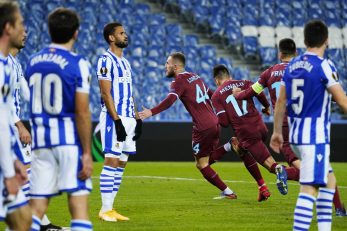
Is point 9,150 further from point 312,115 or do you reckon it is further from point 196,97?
point 196,97

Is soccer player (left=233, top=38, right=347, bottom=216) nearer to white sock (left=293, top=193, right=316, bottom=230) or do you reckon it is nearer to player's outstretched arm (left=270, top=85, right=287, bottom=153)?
player's outstretched arm (left=270, top=85, right=287, bottom=153)

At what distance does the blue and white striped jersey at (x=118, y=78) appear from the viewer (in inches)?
369

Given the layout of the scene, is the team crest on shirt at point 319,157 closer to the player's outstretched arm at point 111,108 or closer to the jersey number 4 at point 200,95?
the player's outstretched arm at point 111,108

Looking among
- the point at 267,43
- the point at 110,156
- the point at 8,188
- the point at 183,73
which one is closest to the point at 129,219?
the point at 110,156

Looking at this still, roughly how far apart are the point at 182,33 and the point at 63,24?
18807 mm

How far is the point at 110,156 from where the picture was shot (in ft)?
31.0

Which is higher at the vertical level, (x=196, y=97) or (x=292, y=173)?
(x=196, y=97)

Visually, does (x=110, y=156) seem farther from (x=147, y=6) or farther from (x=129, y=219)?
(x=147, y=6)

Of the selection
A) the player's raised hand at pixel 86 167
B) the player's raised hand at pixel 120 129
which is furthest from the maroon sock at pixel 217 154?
the player's raised hand at pixel 86 167

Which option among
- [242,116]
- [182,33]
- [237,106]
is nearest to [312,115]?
[242,116]

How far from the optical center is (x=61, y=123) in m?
6.04

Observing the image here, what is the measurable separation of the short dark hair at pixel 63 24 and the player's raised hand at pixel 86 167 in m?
0.87

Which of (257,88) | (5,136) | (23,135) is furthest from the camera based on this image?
(257,88)

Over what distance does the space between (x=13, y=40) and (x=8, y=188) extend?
1.03 metres
